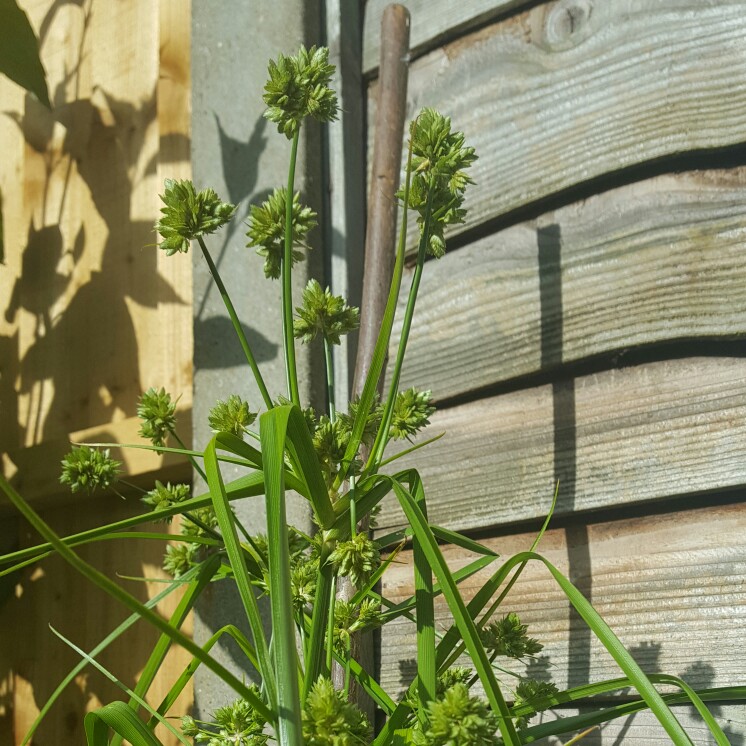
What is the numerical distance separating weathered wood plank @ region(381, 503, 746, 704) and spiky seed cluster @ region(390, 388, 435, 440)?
0.29 meters

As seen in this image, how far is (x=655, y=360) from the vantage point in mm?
1022

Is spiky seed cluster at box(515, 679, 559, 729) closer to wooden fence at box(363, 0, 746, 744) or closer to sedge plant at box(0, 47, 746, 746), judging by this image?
sedge plant at box(0, 47, 746, 746)

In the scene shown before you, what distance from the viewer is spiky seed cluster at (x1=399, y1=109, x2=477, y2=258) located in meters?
0.81

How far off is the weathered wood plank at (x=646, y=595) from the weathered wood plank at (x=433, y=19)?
2.19ft

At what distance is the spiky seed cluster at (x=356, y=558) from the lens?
0.67m

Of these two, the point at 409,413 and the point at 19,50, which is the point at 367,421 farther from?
the point at 19,50

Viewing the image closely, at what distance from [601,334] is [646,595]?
283 mm

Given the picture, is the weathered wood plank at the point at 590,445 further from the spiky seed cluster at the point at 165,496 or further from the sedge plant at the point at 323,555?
the spiky seed cluster at the point at 165,496

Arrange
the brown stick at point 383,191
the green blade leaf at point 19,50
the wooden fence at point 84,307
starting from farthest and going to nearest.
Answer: the wooden fence at point 84,307, the green blade leaf at point 19,50, the brown stick at point 383,191

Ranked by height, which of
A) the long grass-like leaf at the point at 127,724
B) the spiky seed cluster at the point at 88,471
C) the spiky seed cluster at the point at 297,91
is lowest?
the long grass-like leaf at the point at 127,724

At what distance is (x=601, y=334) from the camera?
1.05 metres

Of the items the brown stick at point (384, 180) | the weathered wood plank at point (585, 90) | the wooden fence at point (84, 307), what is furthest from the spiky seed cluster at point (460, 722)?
the wooden fence at point (84, 307)

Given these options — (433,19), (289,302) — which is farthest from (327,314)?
(433,19)

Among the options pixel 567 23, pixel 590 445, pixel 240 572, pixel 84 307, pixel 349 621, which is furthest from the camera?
pixel 84 307
